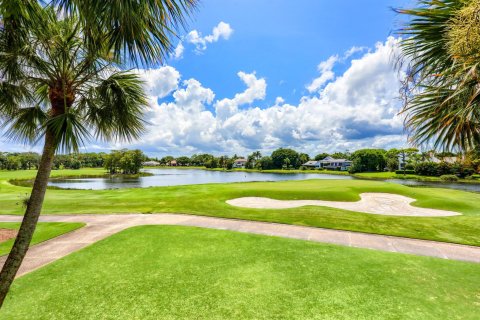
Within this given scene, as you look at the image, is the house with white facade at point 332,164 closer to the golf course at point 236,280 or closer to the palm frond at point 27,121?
the golf course at point 236,280

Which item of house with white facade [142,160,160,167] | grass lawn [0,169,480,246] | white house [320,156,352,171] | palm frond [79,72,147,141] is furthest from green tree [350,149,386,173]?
house with white facade [142,160,160,167]

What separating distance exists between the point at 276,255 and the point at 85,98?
205 inches

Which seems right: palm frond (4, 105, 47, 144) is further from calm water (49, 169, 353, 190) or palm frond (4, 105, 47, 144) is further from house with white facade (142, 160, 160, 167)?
house with white facade (142, 160, 160, 167)

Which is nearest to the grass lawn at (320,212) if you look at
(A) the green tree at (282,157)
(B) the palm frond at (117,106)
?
(B) the palm frond at (117,106)

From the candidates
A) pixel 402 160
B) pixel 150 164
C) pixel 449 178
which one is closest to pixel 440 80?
pixel 449 178

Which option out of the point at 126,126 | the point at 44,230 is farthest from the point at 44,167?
the point at 44,230

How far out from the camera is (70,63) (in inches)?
128

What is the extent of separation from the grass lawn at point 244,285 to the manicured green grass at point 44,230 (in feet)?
7.72

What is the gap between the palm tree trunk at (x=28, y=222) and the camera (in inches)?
106

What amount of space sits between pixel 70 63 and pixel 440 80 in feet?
16.3

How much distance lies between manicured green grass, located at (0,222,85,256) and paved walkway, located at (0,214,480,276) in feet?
1.02

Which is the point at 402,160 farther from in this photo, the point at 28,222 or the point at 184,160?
the point at 184,160

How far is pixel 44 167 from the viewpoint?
293 cm

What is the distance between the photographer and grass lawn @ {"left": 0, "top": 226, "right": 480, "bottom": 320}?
12.3ft
